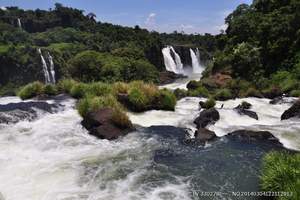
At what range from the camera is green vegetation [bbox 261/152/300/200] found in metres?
10.8

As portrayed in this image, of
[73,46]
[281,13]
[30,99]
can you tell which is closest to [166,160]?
[30,99]

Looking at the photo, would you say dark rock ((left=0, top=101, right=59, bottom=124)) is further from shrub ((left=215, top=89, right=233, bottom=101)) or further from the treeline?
the treeline

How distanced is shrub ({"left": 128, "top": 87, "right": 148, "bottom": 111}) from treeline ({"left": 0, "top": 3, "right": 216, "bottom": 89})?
24.7m

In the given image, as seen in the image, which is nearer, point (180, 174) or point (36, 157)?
point (180, 174)

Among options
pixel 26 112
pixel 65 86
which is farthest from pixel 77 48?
pixel 26 112

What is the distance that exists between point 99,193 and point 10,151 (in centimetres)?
651

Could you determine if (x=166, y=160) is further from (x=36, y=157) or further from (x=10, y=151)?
(x=10, y=151)

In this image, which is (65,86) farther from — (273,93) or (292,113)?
(273,93)

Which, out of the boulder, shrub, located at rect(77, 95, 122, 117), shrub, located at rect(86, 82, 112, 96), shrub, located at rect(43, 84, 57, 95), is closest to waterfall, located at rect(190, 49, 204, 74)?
shrub, located at rect(43, 84, 57, 95)

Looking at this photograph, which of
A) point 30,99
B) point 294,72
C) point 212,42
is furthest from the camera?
point 212,42

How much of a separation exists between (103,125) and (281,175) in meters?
10.6

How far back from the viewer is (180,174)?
14.3m

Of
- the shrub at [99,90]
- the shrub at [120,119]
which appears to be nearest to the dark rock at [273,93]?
the shrub at [99,90]

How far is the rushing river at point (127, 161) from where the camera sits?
1279 centimetres
